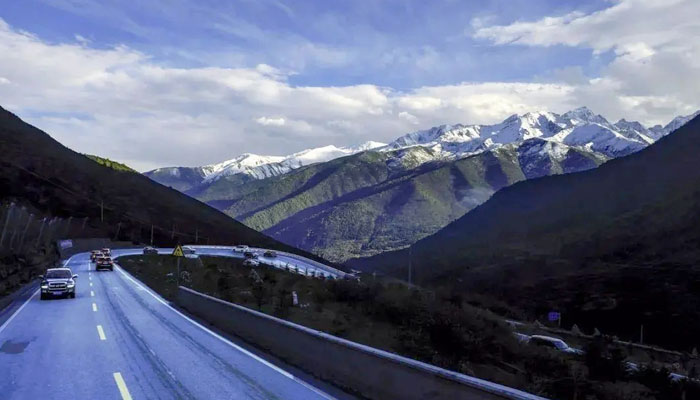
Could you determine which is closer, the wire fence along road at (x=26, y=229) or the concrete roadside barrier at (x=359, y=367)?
the concrete roadside barrier at (x=359, y=367)

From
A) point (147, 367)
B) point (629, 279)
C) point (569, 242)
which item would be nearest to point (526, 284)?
point (629, 279)

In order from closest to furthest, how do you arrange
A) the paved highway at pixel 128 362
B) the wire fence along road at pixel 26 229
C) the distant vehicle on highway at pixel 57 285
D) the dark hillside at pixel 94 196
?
the paved highway at pixel 128 362 < the distant vehicle on highway at pixel 57 285 < the wire fence along road at pixel 26 229 < the dark hillside at pixel 94 196

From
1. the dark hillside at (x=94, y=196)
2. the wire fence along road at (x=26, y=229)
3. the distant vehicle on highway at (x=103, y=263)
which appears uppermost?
the dark hillside at (x=94, y=196)

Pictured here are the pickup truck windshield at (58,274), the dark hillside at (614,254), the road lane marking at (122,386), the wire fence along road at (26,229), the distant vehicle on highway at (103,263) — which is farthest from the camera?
the dark hillside at (614,254)

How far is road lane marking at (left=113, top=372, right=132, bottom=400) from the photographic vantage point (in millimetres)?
9633

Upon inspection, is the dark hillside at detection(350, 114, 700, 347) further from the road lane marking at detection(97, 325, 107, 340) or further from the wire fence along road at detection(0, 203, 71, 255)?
the road lane marking at detection(97, 325, 107, 340)

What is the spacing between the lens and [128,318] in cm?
2039

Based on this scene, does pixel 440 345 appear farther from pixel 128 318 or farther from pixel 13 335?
pixel 13 335

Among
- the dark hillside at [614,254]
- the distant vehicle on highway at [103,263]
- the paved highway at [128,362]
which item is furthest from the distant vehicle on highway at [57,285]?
the dark hillside at [614,254]

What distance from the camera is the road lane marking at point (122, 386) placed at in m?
9.63

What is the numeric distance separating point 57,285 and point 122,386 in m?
19.7

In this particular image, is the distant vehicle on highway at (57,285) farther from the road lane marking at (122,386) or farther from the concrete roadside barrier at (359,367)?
the road lane marking at (122,386)

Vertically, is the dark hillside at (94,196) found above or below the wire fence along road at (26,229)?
above

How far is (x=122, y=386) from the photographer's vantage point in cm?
1033
